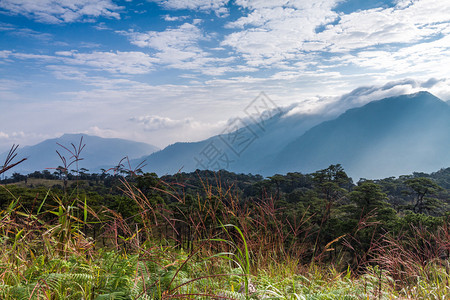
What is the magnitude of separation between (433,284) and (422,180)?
49409 millimetres

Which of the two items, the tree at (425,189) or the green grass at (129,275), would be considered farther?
the tree at (425,189)

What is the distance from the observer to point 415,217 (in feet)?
78.7

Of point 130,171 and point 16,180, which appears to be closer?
point 130,171

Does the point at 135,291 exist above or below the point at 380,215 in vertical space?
above

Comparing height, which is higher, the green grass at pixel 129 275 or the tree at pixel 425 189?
the green grass at pixel 129 275

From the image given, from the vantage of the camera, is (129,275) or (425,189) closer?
(129,275)

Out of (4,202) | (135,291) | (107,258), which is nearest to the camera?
(135,291)

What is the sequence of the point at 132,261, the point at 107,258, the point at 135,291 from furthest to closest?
the point at 107,258 < the point at 132,261 < the point at 135,291

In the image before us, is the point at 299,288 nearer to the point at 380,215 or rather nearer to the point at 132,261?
the point at 132,261

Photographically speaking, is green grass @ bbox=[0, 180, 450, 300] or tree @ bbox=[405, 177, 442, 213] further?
tree @ bbox=[405, 177, 442, 213]

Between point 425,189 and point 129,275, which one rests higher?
point 129,275

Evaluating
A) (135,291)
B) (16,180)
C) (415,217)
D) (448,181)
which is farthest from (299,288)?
(448,181)

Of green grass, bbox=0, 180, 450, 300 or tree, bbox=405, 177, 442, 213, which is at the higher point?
green grass, bbox=0, 180, 450, 300

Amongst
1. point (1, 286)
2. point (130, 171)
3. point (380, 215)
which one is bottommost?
point (380, 215)
